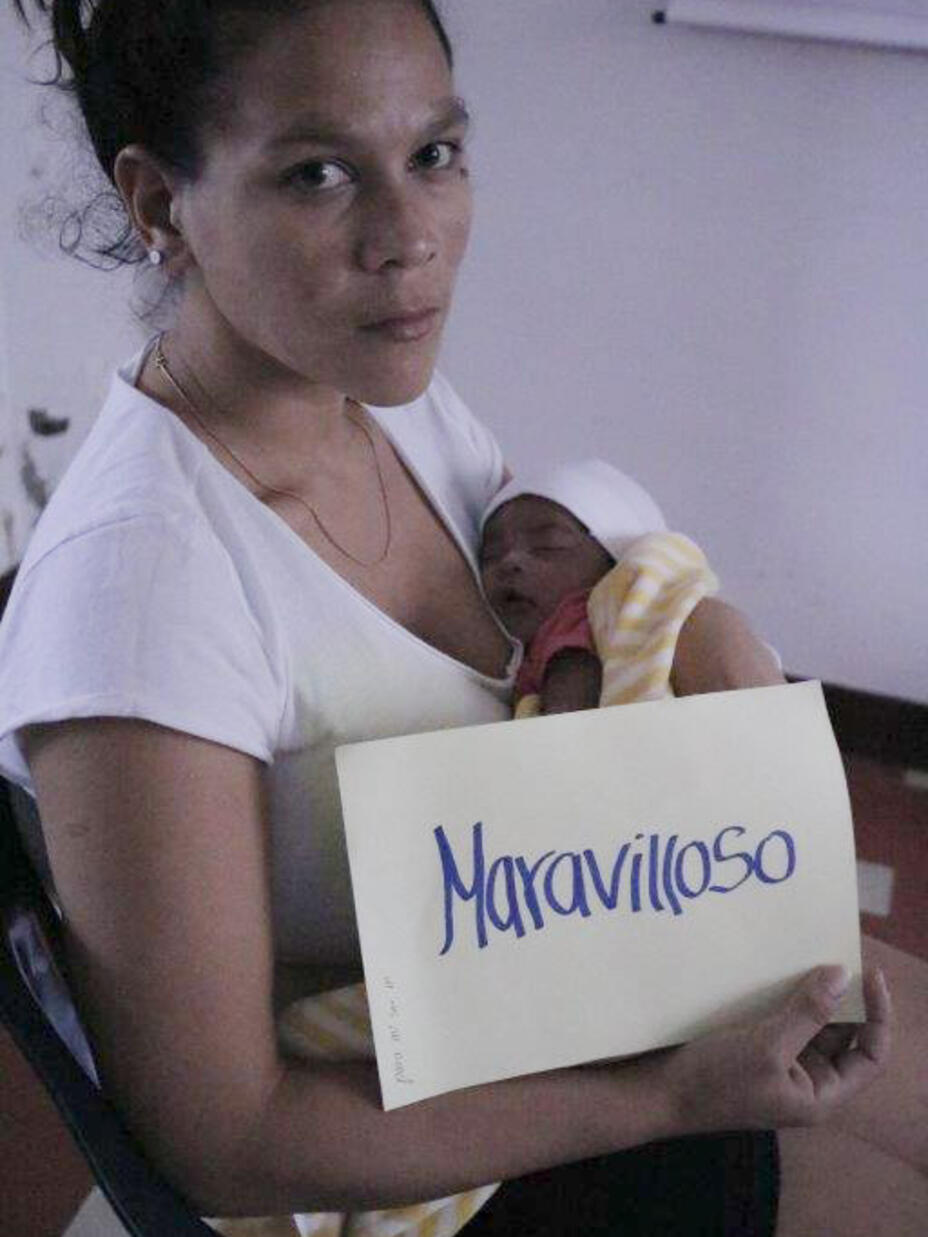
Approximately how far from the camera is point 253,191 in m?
0.62

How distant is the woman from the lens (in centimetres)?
55

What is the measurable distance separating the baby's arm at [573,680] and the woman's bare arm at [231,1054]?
293 millimetres

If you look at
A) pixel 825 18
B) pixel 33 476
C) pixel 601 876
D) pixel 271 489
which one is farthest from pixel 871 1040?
pixel 33 476

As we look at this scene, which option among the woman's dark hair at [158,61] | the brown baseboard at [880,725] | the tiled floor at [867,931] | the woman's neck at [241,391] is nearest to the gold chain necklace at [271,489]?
the woman's neck at [241,391]

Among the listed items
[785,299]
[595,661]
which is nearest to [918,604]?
[785,299]

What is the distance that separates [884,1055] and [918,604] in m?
1.42

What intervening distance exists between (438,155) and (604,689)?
0.41 metres

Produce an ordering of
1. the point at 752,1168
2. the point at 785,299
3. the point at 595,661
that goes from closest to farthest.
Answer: the point at 752,1168
the point at 595,661
the point at 785,299

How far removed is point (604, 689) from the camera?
0.84 metres

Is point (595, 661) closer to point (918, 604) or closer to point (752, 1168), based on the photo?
point (752, 1168)

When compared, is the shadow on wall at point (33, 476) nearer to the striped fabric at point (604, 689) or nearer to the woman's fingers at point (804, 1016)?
the striped fabric at point (604, 689)

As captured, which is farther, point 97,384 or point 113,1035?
point 97,384

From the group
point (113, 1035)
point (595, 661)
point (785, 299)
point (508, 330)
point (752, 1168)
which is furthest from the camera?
point (508, 330)

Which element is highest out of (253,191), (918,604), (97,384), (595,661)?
(253,191)
